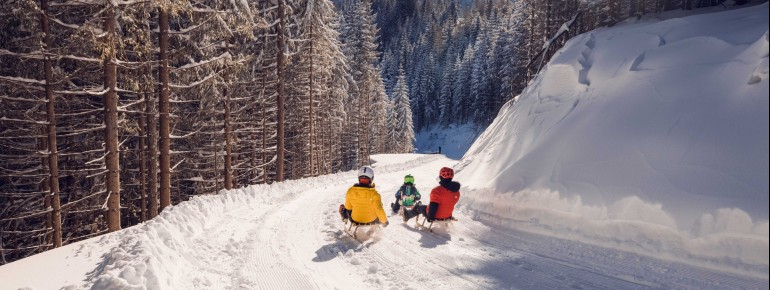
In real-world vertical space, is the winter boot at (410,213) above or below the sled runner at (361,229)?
above

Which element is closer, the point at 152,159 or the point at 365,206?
the point at 365,206

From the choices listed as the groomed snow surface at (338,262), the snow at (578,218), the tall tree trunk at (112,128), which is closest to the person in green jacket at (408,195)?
the snow at (578,218)

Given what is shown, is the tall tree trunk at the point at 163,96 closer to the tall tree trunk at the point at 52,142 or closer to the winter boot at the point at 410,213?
the tall tree trunk at the point at 52,142

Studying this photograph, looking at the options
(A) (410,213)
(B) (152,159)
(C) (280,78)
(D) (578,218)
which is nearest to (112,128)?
(B) (152,159)

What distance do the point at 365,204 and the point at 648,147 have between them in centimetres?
554

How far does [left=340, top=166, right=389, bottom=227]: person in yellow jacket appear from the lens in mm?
8656

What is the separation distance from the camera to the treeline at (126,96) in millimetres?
11586

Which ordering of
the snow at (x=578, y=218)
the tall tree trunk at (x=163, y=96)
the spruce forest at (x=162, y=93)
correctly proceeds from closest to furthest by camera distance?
the snow at (x=578, y=218) → the spruce forest at (x=162, y=93) → the tall tree trunk at (x=163, y=96)

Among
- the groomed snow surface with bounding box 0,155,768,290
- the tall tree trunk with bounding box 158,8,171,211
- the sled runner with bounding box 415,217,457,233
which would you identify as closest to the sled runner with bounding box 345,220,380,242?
the groomed snow surface with bounding box 0,155,768,290

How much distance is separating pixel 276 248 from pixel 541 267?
193 inches

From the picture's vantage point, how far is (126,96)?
65.0 feet

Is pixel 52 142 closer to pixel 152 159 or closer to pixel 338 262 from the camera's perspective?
pixel 152 159

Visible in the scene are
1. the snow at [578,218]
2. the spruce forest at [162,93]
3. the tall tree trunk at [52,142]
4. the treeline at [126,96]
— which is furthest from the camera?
the tall tree trunk at [52,142]

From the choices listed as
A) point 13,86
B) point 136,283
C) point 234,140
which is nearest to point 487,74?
point 234,140
